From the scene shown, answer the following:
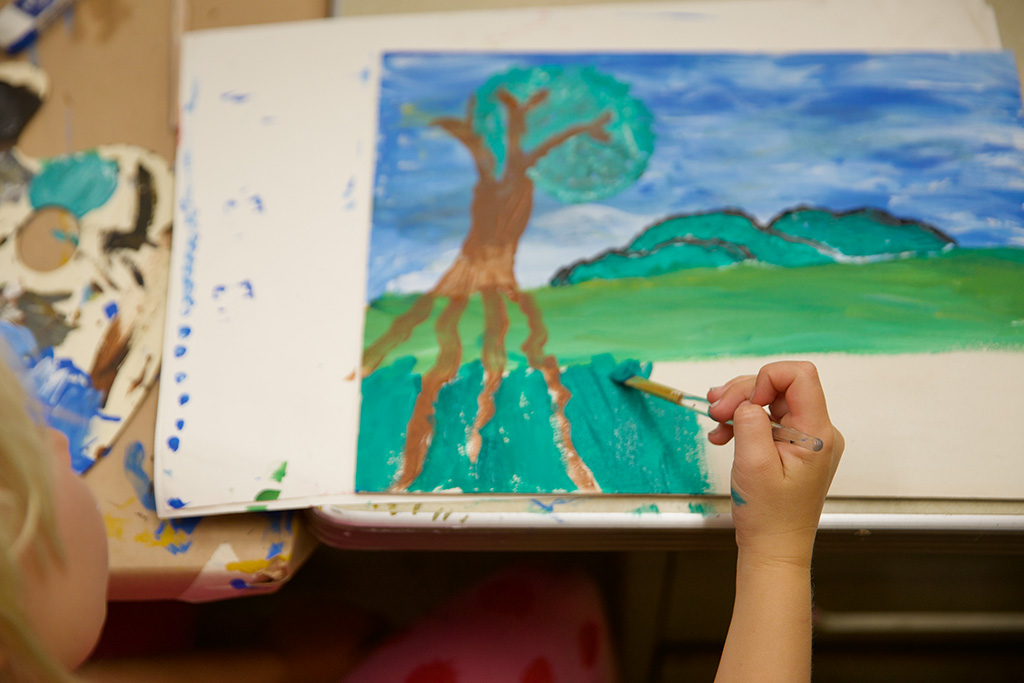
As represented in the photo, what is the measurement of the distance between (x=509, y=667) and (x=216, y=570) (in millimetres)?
315

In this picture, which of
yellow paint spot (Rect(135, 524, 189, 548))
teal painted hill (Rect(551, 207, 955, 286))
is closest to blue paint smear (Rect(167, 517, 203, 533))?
yellow paint spot (Rect(135, 524, 189, 548))

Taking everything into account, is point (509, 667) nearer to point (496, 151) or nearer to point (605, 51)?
point (496, 151)

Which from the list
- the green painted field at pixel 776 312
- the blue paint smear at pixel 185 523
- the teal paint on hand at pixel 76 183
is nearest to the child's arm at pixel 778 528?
the green painted field at pixel 776 312

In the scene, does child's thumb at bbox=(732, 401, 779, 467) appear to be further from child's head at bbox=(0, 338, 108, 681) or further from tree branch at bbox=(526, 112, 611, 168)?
child's head at bbox=(0, 338, 108, 681)

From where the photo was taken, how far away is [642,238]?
0.70 metres

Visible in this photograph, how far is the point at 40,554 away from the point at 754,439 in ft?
1.74

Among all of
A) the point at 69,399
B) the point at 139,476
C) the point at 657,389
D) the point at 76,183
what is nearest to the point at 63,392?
the point at 69,399

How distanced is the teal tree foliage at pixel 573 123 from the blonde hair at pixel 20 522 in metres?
0.49

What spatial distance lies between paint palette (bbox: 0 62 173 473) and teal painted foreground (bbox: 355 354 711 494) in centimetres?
25

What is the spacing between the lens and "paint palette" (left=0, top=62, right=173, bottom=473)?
66 centimetres

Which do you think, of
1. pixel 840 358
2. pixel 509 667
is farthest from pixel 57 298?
pixel 840 358

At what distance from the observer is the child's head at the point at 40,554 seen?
0.43m

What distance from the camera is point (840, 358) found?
2.10 ft

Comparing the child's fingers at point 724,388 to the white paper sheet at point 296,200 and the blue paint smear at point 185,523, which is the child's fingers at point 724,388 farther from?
the blue paint smear at point 185,523
